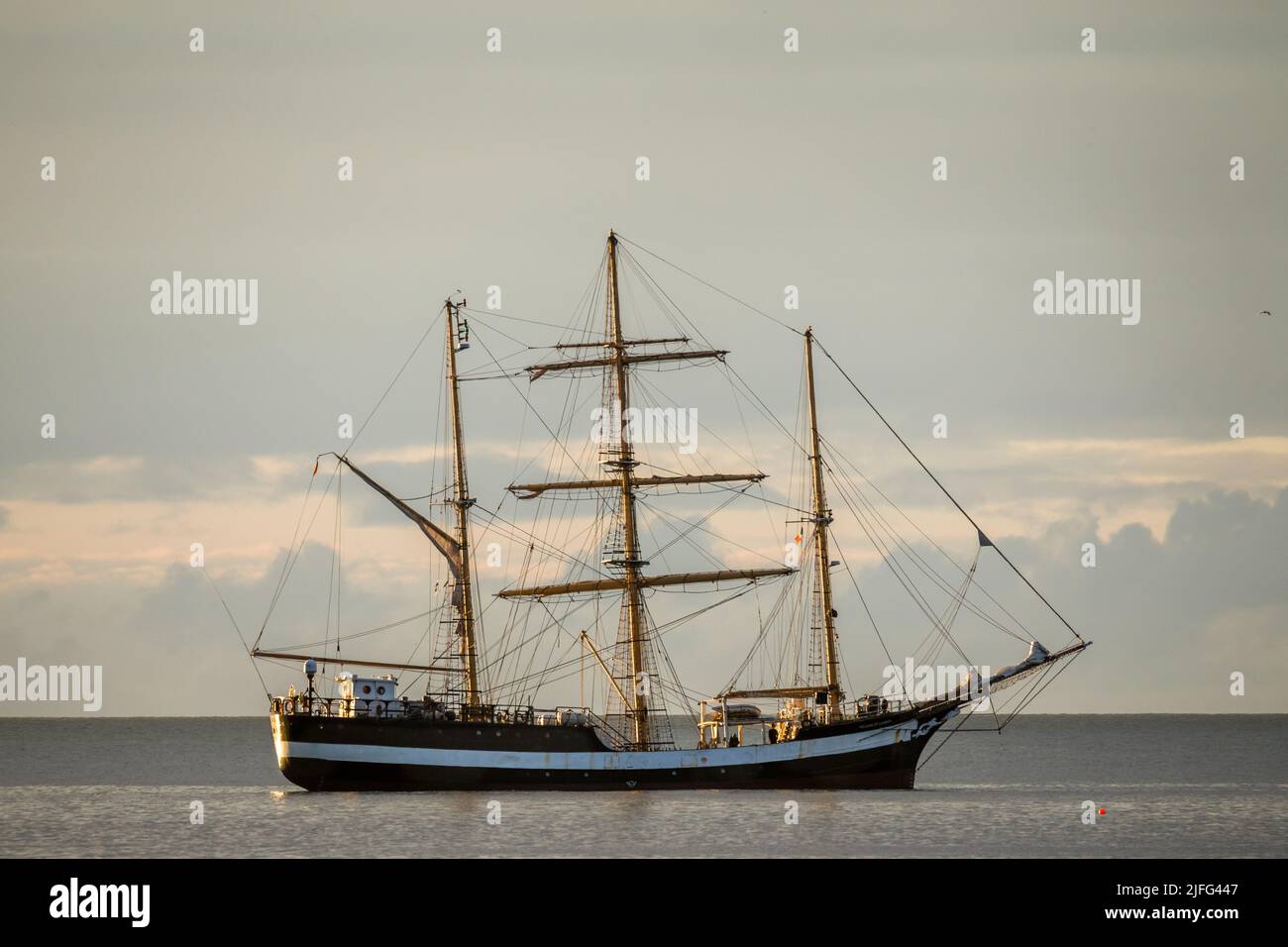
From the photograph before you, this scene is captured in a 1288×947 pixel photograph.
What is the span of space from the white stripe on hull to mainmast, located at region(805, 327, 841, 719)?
244 centimetres

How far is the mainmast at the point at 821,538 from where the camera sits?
8700cm

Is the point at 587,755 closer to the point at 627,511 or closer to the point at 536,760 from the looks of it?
the point at 536,760

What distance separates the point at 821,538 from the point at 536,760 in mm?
18325

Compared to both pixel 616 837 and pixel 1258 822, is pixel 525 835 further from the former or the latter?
pixel 1258 822

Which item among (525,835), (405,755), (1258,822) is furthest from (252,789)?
(1258,822)

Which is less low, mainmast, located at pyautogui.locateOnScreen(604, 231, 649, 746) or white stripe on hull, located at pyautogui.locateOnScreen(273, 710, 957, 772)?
mainmast, located at pyautogui.locateOnScreen(604, 231, 649, 746)

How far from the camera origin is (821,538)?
8856cm

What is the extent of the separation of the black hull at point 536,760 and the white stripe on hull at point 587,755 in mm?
48

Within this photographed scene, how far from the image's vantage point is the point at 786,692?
86.0 meters

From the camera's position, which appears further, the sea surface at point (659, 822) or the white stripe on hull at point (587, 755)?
the white stripe on hull at point (587, 755)

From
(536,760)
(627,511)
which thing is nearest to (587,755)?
(536,760)

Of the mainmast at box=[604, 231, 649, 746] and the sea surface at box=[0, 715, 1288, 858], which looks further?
the mainmast at box=[604, 231, 649, 746]

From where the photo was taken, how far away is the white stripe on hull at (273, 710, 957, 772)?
83.2 m

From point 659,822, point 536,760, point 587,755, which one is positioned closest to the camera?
point 659,822
